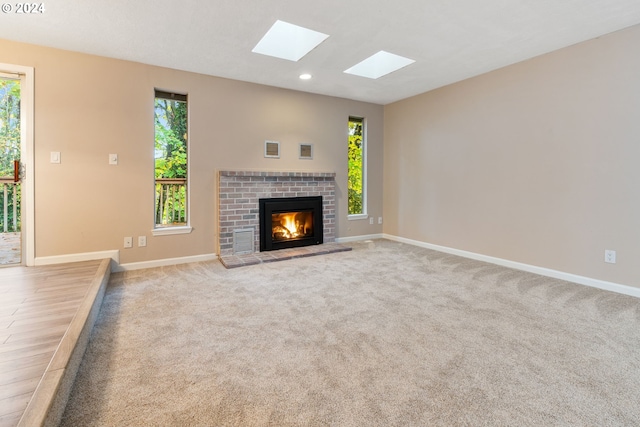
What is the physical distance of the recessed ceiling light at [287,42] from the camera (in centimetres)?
324

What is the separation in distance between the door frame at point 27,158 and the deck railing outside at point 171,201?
1204mm

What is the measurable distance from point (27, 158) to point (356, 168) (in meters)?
4.46

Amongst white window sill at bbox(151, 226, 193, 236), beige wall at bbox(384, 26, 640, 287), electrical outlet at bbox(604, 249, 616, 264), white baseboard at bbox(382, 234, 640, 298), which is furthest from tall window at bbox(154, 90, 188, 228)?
electrical outlet at bbox(604, 249, 616, 264)

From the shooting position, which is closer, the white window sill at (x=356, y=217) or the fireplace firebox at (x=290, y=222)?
the fireplace firebox at (x=290, y=222)

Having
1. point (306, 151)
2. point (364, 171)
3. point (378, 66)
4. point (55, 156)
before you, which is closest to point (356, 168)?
point (364, 171)

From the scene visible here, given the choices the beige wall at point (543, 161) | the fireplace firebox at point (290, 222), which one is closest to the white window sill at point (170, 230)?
the fireplace firebox at point (290, 222)

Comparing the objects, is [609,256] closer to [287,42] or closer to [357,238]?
[357,238]

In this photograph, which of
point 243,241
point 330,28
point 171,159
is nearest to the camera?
point 330,28

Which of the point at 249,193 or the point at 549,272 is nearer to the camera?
the point at 549,272

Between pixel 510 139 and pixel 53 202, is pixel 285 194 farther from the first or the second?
pixel 510 139

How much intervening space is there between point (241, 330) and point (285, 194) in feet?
8.99

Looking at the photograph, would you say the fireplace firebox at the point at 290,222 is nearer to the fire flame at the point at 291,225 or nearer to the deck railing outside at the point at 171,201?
the fire flame at the point at 291,225

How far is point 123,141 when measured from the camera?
362cm

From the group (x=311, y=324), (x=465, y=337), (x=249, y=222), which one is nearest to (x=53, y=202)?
(x=249, y=222)
